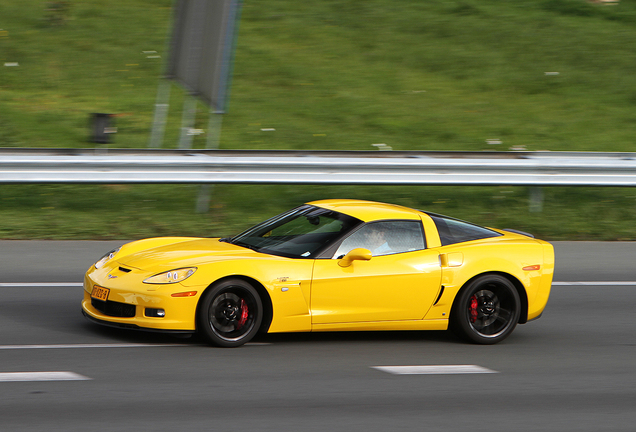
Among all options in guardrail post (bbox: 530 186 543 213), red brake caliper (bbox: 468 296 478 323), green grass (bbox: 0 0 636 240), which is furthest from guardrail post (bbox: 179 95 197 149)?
red brake caliper (bbox: 468 296 478 323)

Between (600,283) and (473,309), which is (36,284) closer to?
(473,309)

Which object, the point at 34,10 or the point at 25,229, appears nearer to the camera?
the point at 25,229

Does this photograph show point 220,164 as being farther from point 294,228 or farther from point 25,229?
point 294,228

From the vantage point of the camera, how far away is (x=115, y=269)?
659cm

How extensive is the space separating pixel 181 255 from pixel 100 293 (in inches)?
27.2

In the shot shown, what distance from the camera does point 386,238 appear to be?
6.99 meters

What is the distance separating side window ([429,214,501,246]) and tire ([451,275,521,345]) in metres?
0.41

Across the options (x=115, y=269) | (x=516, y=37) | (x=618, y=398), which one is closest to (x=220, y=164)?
(x=115, y=269)

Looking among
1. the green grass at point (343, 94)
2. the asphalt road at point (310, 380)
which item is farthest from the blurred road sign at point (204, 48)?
the asphalt road at point (310, 380)

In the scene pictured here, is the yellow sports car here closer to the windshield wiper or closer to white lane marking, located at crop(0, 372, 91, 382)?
the windshield wiper

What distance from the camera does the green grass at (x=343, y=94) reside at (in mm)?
12172

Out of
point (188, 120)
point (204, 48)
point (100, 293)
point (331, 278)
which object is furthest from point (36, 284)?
point (188, 120)

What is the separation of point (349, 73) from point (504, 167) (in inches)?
224

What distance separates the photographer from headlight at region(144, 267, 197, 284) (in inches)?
247
